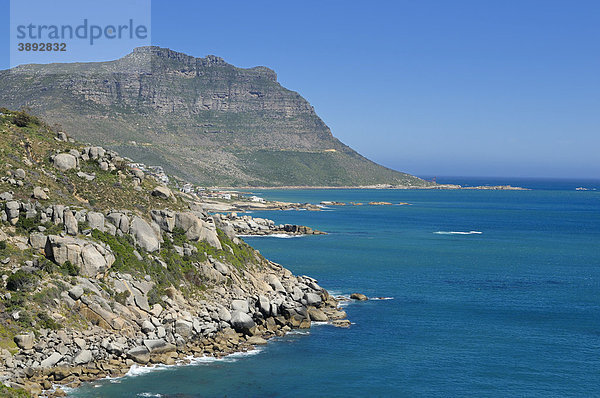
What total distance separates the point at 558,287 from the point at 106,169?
47726 mm

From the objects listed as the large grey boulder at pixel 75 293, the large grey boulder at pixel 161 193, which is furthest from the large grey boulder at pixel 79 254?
the large grey boulder at pixel 161 193

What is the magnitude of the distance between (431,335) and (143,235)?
22.7m

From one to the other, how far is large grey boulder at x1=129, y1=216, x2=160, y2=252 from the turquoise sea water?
443 inches

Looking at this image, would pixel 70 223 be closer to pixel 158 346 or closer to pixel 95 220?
pixel 95 220

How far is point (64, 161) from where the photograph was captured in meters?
52.0

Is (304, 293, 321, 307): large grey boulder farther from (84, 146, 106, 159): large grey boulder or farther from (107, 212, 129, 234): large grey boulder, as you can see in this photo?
(84, 146, 106, 159): large grey boulder

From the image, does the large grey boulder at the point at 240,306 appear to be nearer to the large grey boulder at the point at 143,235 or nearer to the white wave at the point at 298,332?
the white wave at the point at 298,332

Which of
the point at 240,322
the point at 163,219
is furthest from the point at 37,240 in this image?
the point at 240,322

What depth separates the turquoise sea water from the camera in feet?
125

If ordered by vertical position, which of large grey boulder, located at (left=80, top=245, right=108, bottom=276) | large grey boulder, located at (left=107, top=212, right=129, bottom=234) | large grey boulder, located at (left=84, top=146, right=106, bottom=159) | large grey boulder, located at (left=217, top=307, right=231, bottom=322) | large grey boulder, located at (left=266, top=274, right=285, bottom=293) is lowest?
large grey boulder, located at (left=217, top=307, right=231, bottom=322)

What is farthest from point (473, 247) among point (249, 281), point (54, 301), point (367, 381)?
point (54, 301)

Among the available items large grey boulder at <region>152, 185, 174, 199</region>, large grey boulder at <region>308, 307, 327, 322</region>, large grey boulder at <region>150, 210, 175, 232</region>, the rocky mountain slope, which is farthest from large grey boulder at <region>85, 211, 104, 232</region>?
large grey boulder at <region>308, 307, 327, 322</region>

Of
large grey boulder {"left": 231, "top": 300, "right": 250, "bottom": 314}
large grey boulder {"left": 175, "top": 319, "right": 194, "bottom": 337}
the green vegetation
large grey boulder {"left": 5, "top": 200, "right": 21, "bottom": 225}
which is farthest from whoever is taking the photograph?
large grey boulder {"left": 231, "top": 300, "right": 250, "bottom": 314}

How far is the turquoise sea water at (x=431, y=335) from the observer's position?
38.0 meters
